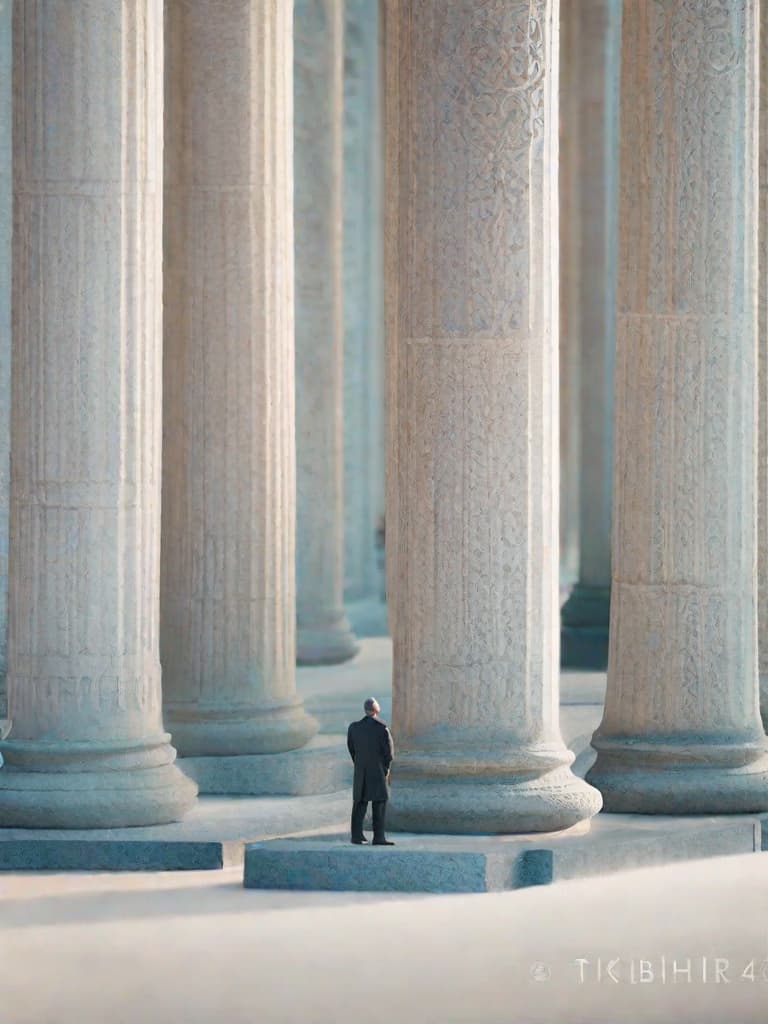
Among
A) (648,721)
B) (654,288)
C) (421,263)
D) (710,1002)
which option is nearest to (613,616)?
(648,721)

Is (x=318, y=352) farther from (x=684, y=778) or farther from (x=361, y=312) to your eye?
(x=684, y=778)

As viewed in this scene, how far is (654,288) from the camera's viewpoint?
5334 centimetres

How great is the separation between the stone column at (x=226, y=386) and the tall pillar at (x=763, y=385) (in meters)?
11.1

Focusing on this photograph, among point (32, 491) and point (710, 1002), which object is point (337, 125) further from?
point (710, 1002)

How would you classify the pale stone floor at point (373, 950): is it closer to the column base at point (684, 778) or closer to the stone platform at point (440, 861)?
the stone platform at point (440, 861)

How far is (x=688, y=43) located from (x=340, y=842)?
18.6 metres

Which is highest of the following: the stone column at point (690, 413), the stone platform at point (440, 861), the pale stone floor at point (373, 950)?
the stone column at point (690, 413)

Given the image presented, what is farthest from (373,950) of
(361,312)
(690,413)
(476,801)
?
(361,312)

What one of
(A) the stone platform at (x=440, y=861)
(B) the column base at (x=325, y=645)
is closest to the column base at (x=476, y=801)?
(A) the stone platform at (x=440, y=861)

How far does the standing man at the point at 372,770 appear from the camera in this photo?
46.8 m

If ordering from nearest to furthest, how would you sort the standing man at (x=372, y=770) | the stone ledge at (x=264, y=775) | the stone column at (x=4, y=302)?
the standing man at (x=372, y=770), the stone ledge at (x=264, y=775), the stone column at (x=4, y=302)

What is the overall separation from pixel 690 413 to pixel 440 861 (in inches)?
492

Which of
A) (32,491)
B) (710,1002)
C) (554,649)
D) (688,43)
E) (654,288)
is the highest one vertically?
(688,43)

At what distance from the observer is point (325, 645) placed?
273ft
